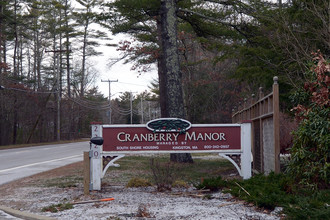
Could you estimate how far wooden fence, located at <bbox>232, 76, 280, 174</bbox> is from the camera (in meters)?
9.02

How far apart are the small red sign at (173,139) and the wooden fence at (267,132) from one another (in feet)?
2.46

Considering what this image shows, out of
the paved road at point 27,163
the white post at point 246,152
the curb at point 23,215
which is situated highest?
the white post at point 246,152

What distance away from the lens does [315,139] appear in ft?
23.9

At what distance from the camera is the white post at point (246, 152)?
31.7 ft

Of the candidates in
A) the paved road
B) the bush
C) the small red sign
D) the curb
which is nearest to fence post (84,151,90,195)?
the small red sign

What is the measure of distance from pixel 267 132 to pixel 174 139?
2.20m

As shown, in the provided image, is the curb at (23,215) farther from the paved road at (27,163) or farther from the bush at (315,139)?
the paved road at (27,163)

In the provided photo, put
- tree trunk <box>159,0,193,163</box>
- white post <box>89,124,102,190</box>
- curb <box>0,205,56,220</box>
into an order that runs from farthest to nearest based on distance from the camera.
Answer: tree trunk <box>159,0,193,163</box> < white post <box>89,124,102,190</box> < curb <box>0,205,56,220</box>

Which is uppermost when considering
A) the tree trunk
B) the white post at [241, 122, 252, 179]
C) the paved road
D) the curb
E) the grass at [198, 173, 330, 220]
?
the tree trunk

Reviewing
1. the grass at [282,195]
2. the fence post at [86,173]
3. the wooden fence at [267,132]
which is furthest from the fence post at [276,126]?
the fence post at [86,173]

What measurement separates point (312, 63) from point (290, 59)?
4353mm

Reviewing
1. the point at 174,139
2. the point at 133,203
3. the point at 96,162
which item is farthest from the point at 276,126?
the point at 96,162

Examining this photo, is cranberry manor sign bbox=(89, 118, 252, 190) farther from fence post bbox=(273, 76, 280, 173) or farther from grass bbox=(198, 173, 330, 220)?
grass bbox=(198, 173, 330, 220)

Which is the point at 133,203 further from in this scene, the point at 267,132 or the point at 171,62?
the point at 171,62
